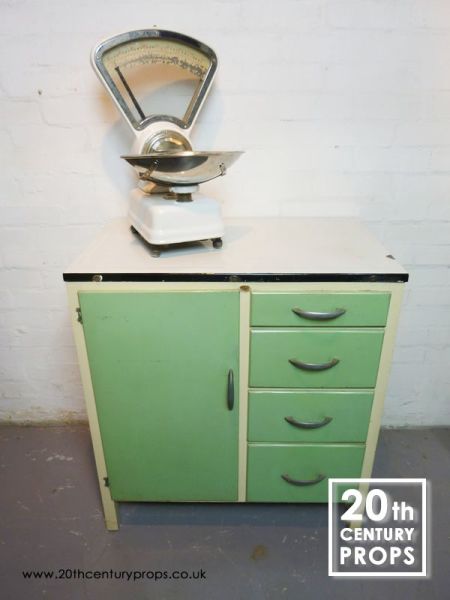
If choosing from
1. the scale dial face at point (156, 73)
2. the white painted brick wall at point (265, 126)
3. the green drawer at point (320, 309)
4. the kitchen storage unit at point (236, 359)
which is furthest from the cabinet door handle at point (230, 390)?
the scale dial face at point (156, 73)

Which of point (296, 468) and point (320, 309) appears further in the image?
point (296, 468)

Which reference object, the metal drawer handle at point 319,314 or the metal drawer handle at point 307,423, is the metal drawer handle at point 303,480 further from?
the metal drawer handle at point 319,314

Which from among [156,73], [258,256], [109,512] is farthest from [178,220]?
[109,512]

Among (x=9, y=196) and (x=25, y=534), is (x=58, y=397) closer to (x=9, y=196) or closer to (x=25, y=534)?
(x=25, y=534)

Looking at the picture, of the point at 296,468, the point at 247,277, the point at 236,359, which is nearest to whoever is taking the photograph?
the point at 247,277

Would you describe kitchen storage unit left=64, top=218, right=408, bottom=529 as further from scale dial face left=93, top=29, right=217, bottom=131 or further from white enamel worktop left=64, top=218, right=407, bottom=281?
scale dial face left=93, top=29, right=217, bottom=131

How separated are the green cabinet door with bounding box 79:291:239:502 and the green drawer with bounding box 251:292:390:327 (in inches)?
2.8

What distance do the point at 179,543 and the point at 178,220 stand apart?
1.02 metres

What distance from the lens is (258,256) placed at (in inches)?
39.7

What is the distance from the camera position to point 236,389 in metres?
1.05

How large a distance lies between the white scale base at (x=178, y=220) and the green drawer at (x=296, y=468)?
2.08 ft

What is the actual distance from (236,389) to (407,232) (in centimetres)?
86

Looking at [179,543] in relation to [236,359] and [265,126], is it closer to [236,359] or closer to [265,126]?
[236,359]

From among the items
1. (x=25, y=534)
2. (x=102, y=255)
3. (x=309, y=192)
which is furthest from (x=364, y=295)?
(x=25, y=534)
